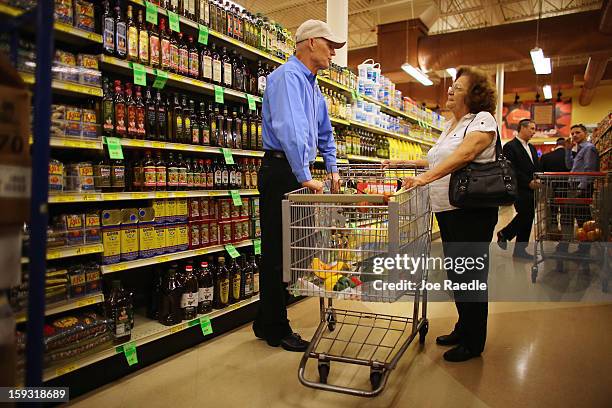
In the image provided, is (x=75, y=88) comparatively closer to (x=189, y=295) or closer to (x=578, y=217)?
(x=189, y=295)

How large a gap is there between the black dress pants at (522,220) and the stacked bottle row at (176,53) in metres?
3.75

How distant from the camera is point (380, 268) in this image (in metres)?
2.01

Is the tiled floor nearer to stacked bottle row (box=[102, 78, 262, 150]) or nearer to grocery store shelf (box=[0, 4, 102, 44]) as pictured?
stacked bottle row (box=[102, 78, 262, 150])

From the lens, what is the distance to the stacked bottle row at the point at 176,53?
2492 millimetres

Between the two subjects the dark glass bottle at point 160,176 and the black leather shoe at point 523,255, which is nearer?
the dark glass bottle at point 160,176

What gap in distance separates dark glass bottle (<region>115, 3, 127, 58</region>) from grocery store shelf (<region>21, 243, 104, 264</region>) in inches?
43.0

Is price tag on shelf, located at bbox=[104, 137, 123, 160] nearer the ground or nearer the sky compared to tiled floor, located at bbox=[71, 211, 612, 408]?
nearer the sky

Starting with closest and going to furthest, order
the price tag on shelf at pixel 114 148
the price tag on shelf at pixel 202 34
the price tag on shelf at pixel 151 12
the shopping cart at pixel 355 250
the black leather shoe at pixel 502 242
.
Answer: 1. the shopping cart at pixel 355 250
2. the price tag on shelf at pixel 114 148
3. the price tag on shelf at pixel 151 12
4. the price tag on shelf at pixel 202 34
5. the black leather shoe at pixel 502 242

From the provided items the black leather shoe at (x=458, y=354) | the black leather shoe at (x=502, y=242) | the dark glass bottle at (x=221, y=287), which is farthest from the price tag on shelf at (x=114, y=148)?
the black leather shoe at (x=502, y=242)

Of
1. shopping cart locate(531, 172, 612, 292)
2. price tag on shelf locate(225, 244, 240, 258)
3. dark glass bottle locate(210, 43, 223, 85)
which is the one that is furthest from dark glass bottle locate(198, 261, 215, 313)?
shopping cart locate(531, 172, 612, 292)

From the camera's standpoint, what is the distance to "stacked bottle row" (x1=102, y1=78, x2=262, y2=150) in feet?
8.29

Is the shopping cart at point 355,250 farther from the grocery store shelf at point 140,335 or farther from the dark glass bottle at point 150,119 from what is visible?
the dark glass bottle at point 150,119

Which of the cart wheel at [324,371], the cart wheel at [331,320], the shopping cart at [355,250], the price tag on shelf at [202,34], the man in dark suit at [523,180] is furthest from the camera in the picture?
the man in dark suit at [523,180]

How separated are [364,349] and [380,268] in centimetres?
104
